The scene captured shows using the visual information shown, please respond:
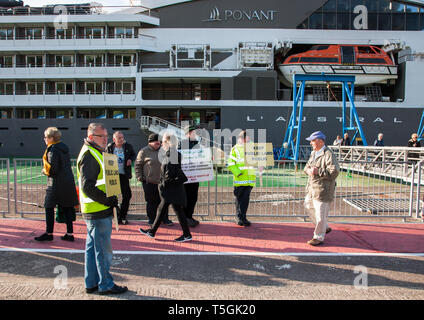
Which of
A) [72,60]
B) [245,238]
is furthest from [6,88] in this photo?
[245,238]

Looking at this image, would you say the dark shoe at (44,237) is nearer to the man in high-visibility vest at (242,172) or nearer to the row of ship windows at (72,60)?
the man in high-visibility vest at (242,172)

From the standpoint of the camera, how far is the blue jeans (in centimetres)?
348

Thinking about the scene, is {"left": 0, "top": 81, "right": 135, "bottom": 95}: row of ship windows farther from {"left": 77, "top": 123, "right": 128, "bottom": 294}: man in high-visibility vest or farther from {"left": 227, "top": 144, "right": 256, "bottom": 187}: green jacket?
{"left": 77, "top": 123, "right": 128, "bottom": 294}: man in high-visibility vest

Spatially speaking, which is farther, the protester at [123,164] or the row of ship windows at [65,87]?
the row of ship windows at [65,87]

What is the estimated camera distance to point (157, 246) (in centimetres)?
519

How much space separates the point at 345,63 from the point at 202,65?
Result: 36.5 ft

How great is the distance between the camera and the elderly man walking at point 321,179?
4.94 metres

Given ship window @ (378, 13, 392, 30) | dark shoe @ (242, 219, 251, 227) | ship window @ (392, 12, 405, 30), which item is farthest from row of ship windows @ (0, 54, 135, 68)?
dark shoe @ (242, 219, 251, 227)

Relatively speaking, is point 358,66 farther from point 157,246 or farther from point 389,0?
point 157,246

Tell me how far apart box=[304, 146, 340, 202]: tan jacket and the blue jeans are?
322 centimetres

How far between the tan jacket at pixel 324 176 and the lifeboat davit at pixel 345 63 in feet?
69.4

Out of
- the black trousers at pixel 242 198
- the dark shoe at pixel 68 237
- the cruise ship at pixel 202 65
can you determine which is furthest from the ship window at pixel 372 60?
the dark shoe at pixel 68 237

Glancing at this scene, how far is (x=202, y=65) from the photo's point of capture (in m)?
26.3

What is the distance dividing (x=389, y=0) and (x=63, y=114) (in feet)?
94.7
